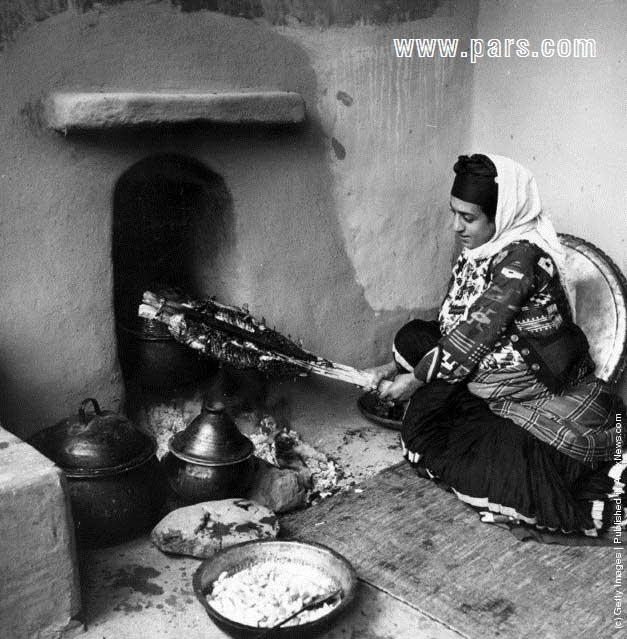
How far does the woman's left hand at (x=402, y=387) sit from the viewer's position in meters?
3.72

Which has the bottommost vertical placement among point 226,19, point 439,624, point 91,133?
point 439,624

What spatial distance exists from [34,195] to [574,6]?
283 cm

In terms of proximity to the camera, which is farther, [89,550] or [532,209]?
[532,209]

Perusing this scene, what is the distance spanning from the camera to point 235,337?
3688mm

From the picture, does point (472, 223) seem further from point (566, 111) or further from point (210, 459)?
point (210, 459)

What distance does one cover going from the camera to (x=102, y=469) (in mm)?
3070

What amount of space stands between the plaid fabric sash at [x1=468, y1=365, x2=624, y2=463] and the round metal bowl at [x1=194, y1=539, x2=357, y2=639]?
111cm

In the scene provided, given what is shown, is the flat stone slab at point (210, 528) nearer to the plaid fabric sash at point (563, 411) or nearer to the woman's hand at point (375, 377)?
the woman's hand at point (375, 377)

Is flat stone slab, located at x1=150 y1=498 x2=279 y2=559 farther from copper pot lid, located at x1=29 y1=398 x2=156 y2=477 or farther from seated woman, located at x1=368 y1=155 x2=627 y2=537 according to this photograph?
seated woman, located at x1=368 y1=155 x2=627 y2=537

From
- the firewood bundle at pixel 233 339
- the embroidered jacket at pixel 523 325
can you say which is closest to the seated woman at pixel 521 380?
the embroidered jacket at pixel 523 325

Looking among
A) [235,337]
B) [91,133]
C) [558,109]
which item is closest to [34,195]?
[91,133]

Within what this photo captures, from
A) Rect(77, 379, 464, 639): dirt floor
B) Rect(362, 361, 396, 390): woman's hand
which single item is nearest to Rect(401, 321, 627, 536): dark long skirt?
Rect(362, 361, 396, 390): woman's hand

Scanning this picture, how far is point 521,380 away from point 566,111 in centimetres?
160

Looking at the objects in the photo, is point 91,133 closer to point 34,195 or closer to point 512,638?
point 34,195
